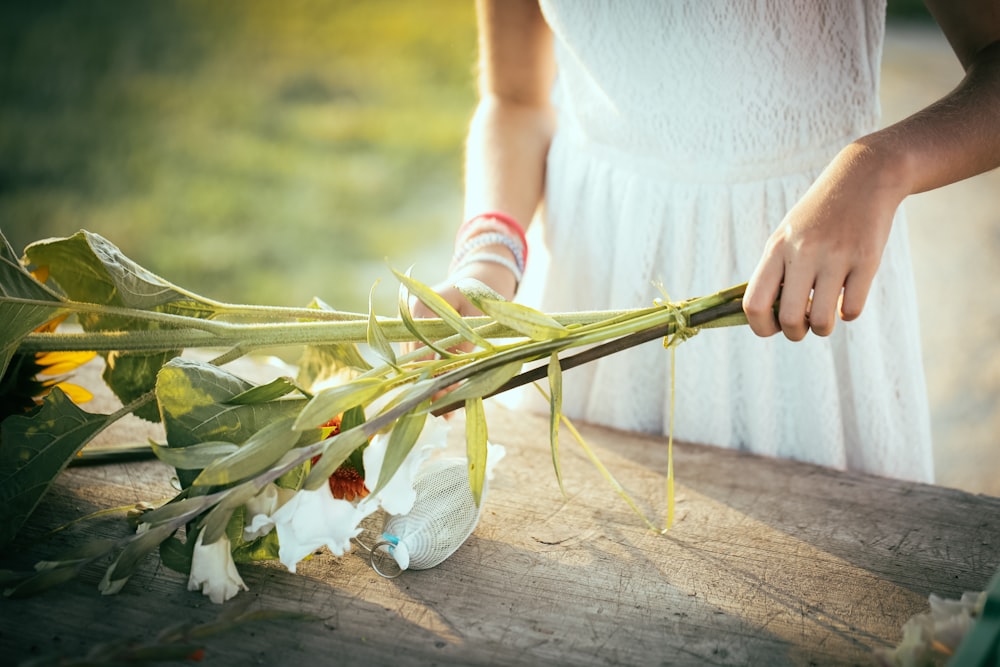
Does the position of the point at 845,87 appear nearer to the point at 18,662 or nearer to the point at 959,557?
the point at 959,557

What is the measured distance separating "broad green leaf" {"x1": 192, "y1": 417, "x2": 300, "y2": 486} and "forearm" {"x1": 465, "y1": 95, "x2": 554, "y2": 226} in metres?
0.51

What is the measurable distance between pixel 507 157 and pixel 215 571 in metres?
0.68

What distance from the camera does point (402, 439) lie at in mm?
608

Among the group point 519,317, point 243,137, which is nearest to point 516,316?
point 519,317

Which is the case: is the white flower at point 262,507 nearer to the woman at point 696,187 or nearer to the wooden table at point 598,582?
the wooden table at point 598,582

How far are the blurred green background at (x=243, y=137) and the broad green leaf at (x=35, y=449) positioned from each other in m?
2.55

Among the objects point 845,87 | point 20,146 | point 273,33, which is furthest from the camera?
point 273,33

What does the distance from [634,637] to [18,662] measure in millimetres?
439

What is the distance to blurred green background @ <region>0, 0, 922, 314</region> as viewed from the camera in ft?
11.9

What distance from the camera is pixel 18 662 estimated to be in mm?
584

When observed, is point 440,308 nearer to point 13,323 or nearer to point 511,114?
point 13,323

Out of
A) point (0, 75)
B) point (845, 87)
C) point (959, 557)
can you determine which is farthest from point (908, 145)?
point (0, 75)

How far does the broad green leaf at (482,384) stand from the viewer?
2.04ft

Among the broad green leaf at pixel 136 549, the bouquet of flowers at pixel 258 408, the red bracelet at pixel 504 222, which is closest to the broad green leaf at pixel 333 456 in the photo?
the bouquet of flowers at pixel 258 408
